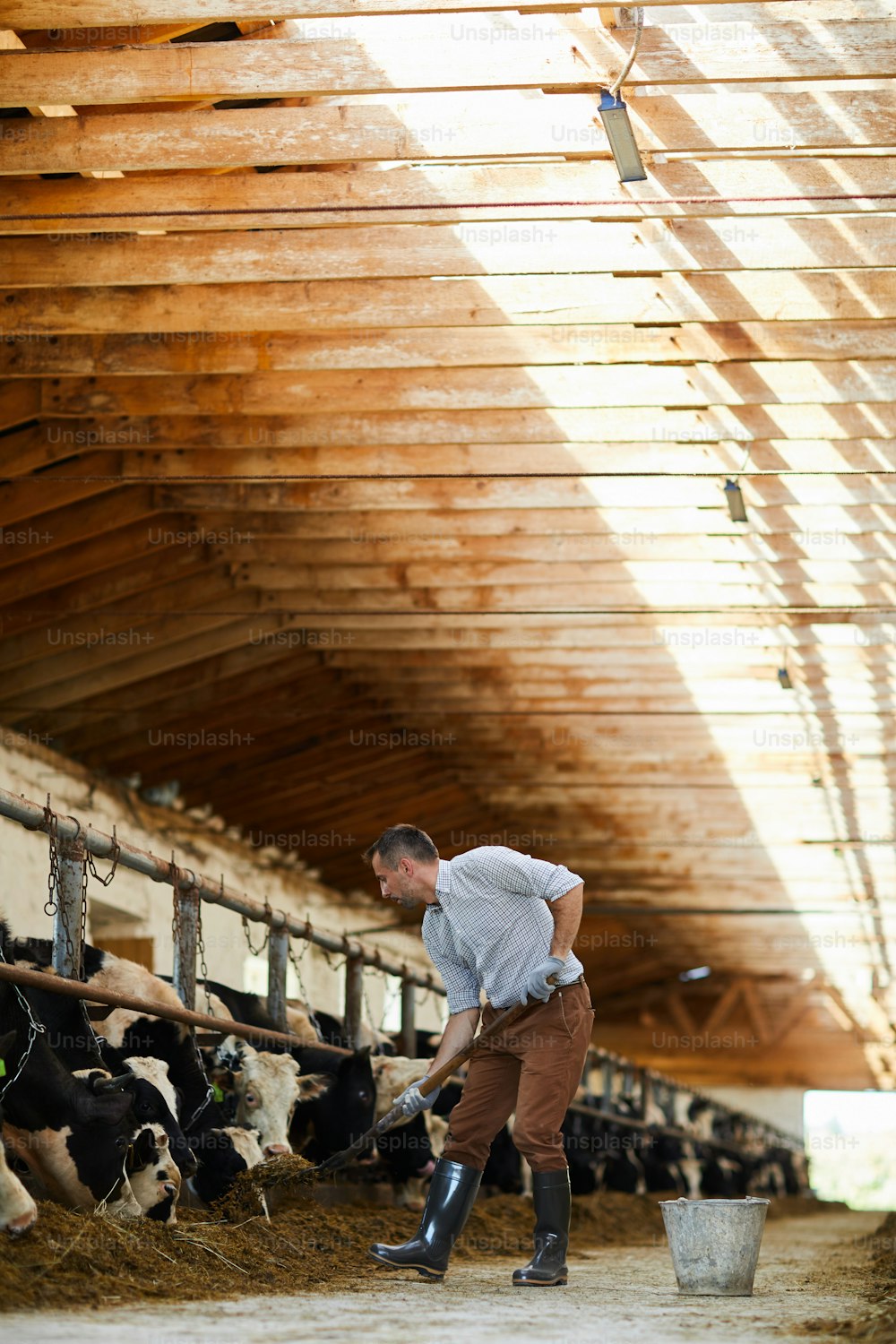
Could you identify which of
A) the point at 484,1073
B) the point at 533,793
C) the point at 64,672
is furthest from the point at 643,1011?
the point at 484,1073

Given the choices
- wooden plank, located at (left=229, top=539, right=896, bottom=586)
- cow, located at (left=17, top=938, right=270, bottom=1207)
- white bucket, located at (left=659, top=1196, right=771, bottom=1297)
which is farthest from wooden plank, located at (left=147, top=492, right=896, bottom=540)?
white bucket, located at (left=659, top=1196, right=771, bottom=1297)

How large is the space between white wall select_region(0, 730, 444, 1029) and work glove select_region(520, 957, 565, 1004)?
4.23m

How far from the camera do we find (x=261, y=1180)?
6.70 meters

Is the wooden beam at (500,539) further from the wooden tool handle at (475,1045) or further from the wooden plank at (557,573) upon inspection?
the wooden tool handle at (475,1045)

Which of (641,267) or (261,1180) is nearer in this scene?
(261,1180)

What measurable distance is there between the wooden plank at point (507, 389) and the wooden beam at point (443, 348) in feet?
0.87

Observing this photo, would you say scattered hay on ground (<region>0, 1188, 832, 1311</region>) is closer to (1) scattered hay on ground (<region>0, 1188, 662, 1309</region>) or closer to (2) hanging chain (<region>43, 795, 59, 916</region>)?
(1) scattered hay on ground (<region>0, 1188, 662, 1309</region>)

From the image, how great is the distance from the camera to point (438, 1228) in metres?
5.64

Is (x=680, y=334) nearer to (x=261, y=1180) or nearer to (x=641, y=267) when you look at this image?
(x=641, y=267)

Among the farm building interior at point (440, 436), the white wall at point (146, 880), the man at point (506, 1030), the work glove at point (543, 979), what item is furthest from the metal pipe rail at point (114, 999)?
the white wall at point (146, 880)

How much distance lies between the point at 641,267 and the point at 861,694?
259 inches

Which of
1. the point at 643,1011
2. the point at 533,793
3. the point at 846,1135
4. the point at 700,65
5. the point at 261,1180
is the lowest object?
the point at 846,1135

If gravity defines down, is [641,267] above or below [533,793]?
above

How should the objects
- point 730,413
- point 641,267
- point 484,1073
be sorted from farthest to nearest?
point 730,413 → point 641,267 → point 484,1073
